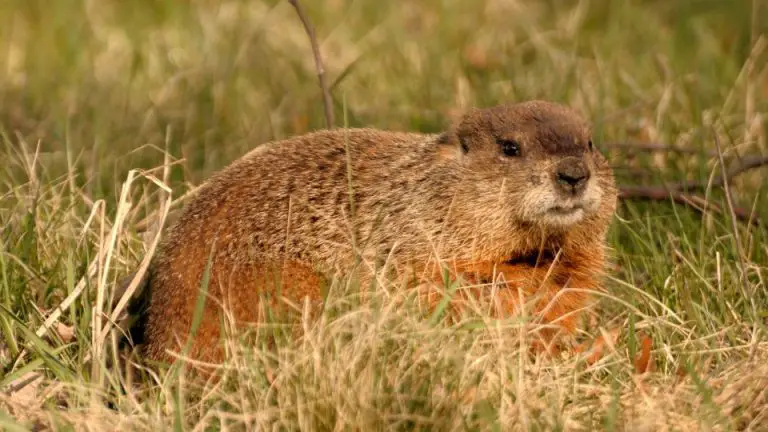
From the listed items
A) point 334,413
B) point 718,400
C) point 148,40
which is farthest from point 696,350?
point 148,40

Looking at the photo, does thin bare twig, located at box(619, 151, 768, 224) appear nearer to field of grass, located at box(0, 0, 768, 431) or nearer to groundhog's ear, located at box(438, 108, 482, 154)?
field of grass, located at box(0, 0, 768, 431)

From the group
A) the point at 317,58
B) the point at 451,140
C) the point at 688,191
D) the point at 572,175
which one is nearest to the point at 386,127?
the point at 317,58

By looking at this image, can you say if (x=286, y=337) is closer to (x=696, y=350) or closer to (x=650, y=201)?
(x=696, y=350)

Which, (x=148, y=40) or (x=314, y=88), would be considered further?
(x=148, y=40)

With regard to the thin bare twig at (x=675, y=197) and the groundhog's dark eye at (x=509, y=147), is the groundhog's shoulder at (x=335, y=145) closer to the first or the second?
the groundhog's dark eye at (x=509, y=147)

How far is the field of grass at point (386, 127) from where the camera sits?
379cm

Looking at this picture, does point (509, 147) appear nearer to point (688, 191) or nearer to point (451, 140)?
point (451, 140)

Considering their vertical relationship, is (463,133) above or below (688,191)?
above

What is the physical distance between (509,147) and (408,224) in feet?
1.51

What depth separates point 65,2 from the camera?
880 centimetres

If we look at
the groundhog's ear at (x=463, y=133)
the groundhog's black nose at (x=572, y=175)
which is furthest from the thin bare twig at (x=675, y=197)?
the groundhog's black nose at (x=572, y=175)

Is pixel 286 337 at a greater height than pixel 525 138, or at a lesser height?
lesser

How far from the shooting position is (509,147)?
4.64 meters

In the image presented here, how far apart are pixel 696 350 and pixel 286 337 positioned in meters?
1.40
